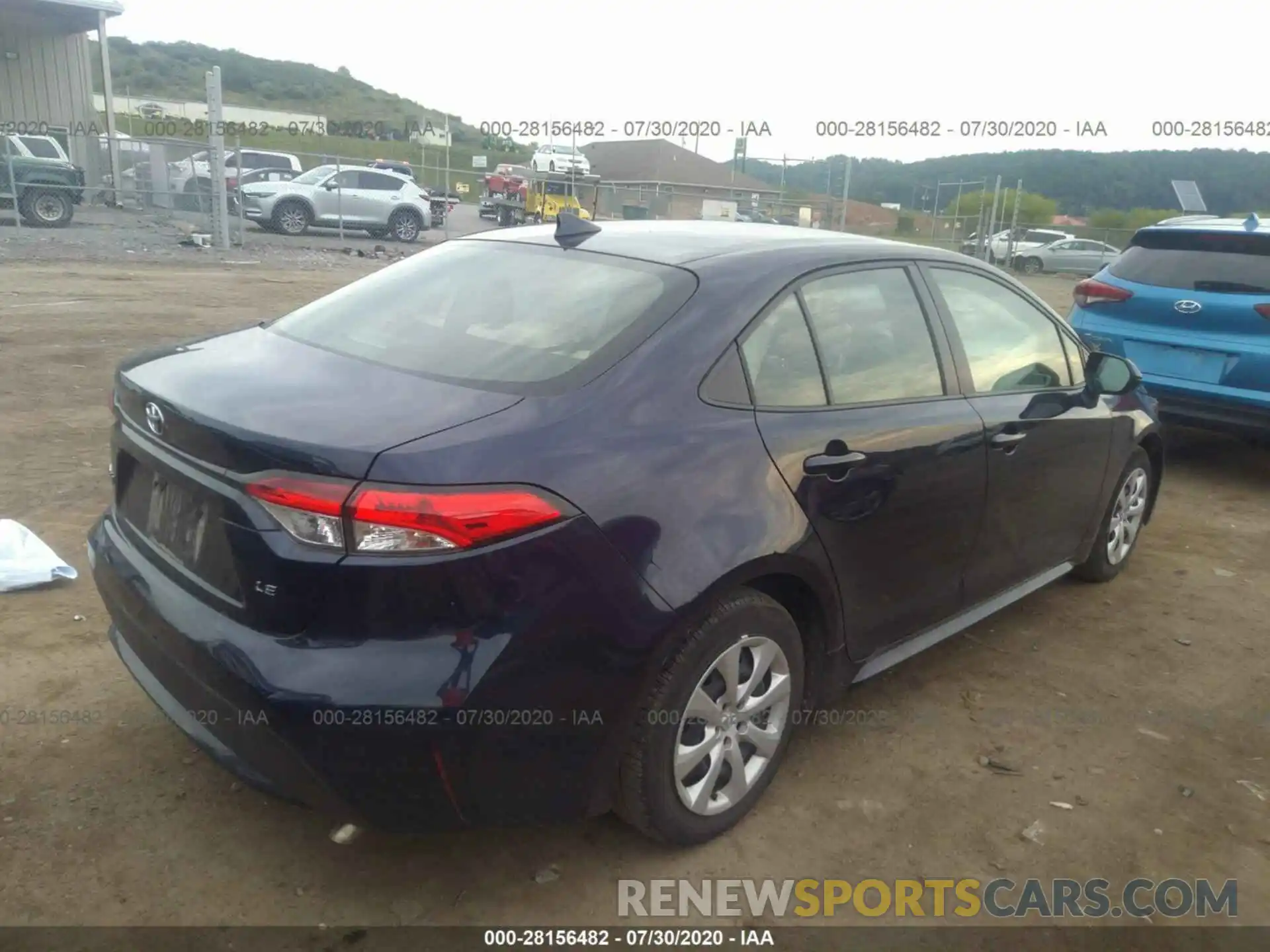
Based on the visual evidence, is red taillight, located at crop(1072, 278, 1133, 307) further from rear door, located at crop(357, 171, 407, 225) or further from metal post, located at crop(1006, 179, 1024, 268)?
metal post, located at crop(1006, 179, 1024, 268)

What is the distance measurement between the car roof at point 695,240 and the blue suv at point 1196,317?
11.1 ft

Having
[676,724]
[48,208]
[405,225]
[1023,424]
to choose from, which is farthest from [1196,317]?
[48,208]

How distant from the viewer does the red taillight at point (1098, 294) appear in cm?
659

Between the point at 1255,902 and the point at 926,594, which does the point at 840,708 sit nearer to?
the point at 926,594

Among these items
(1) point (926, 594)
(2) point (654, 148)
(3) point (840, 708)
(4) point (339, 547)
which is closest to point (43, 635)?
(4) point (339, 547)

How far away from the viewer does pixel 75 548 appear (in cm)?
432

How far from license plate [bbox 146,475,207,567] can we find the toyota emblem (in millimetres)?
117

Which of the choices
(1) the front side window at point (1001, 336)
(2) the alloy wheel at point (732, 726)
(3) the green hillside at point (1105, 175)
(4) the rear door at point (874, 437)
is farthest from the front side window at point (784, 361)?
(3) the green hillside at point (1105, 175)

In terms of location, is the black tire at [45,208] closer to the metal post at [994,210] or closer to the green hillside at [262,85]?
the metal post at [994,210]

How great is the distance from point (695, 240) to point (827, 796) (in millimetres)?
1781

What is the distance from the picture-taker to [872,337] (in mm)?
3156

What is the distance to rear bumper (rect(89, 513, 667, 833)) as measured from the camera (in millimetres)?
2088

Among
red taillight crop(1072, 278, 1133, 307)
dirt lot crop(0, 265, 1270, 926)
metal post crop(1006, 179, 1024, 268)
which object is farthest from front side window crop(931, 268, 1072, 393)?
metal post crop(1006, 179, 1024, 268)
